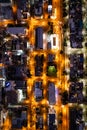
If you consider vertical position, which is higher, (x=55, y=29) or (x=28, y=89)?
(x=55, y=29)

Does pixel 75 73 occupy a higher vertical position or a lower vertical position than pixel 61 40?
lower

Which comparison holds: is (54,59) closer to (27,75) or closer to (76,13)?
(27,75)

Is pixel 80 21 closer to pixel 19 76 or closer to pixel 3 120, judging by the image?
pixel 19 76

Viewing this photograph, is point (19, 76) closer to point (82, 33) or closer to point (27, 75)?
point (27, 75)

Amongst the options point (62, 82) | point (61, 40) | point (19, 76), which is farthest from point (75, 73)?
point (19, 76)

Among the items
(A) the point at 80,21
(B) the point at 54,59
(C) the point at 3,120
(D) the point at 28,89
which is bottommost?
(C) the point at 3,120

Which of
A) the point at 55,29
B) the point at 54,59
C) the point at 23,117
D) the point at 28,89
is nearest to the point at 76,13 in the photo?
the point at 55,29

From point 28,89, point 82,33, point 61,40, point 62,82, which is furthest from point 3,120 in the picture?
point 82,33

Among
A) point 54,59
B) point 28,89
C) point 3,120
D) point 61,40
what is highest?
point 61,40
